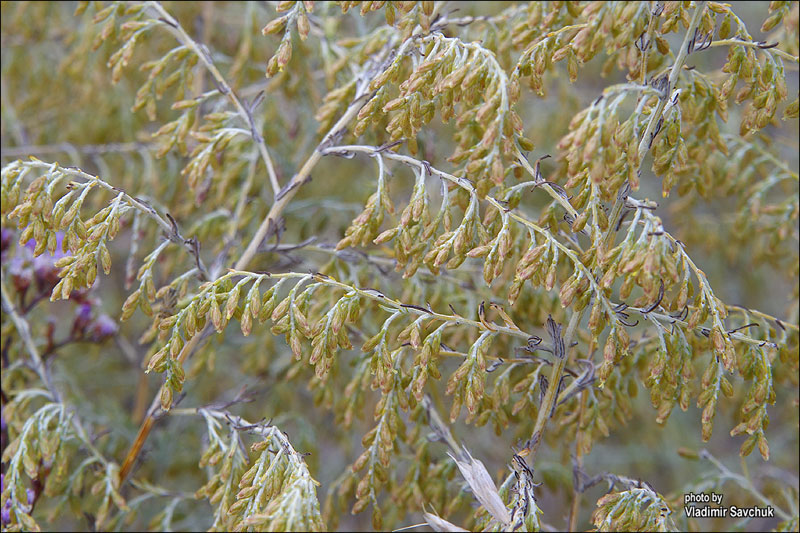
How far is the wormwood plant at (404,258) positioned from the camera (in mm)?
1655

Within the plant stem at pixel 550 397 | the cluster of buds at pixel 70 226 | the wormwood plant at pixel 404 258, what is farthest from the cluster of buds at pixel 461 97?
the cluster of buds at pixel 70 226

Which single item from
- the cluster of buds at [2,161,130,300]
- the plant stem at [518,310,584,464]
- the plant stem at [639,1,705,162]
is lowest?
the plant stem at [518,310,584,464]

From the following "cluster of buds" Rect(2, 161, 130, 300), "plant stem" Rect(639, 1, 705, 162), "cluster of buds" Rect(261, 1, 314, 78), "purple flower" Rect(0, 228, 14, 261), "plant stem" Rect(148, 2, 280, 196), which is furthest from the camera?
"purple flower" Rect(0, 228, 14, 261)

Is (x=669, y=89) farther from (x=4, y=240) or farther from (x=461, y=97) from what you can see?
(x=4, y=240)

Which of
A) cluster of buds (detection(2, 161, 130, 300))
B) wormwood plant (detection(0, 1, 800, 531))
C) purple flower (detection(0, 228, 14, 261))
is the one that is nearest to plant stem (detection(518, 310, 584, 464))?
wormwood plant (detection(0, 1, 800, 531))

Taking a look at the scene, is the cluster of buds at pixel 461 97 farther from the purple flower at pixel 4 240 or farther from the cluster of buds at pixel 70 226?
the purple flower at pixel 4 240

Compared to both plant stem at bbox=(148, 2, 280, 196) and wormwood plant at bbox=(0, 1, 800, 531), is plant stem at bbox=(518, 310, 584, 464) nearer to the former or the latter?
wormwood plant at bbox=(0, 1, 800, 531)

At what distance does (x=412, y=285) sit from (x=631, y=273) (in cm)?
100

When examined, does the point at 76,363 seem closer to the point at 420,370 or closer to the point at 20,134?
the point at 20,134

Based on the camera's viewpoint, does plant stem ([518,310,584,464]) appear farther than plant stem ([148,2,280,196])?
No

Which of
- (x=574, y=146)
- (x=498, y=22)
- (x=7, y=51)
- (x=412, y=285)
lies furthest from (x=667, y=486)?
(x=7, y=51)

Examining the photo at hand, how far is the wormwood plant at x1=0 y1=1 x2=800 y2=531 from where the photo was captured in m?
1.66

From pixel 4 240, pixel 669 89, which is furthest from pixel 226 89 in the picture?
pixel 669 89

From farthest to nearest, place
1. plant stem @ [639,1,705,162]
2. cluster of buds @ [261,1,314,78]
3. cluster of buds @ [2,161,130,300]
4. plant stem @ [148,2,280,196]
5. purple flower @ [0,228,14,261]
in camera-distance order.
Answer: purple flower @ [0,228,14,261] → plant stem @ [148,2,280,196] → cluster of buds @ [261,1,314,78] → cluster of buds @ [2,161,130,300] → plant stem @ [639,1,705,162]
